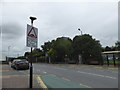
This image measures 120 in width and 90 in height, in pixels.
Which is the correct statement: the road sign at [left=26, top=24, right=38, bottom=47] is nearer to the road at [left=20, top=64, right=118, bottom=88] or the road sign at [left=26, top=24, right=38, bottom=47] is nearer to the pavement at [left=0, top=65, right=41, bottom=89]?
the pavement at [left=0, top=65, right=41, bottom=89]

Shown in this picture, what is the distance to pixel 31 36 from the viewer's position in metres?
8.62

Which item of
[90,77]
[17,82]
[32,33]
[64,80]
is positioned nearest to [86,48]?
[90,77]

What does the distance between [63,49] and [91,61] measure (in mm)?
18456

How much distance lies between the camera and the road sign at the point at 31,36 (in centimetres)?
845

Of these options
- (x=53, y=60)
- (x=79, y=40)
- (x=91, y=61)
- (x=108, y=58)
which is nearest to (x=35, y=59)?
(x=53, y=60)

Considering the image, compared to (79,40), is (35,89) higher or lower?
lower

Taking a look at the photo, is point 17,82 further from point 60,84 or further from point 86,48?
point 86,48

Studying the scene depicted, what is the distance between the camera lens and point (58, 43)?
57.6 m

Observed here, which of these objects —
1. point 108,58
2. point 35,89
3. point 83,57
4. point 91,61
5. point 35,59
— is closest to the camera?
point 35,89

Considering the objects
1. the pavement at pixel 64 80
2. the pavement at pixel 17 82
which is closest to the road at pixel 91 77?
the pavement at pixel 64 80

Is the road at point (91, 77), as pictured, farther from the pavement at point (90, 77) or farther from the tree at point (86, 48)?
the tree at point (86, 48)

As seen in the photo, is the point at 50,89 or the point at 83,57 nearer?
the point at 50,89

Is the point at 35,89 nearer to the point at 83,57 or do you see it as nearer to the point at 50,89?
the point at 50,89

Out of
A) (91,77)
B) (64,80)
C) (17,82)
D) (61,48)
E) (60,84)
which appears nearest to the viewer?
(60,84)
